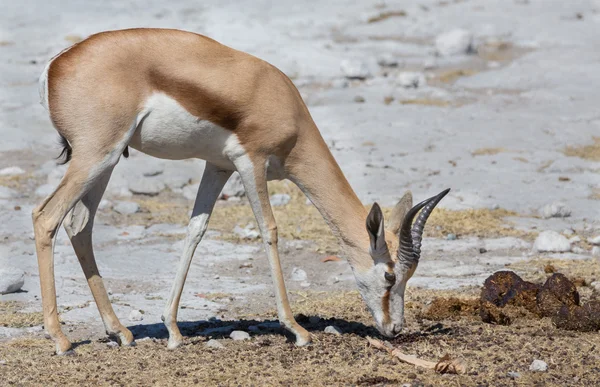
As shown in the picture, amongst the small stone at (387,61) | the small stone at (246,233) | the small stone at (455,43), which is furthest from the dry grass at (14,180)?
the small stone at (455,43)

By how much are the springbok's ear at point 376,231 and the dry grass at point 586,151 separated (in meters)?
8.91

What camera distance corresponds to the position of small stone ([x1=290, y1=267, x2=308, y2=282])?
405 inches

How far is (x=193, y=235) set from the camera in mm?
7609

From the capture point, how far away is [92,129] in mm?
6695

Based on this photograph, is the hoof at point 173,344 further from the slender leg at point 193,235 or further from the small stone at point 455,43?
the small stone at point 455,43

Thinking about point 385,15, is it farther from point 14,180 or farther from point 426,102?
point 14,180

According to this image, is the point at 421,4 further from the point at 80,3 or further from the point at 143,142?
the point at 143,142

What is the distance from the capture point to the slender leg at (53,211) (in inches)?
264

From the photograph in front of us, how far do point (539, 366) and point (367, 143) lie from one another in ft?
32.1

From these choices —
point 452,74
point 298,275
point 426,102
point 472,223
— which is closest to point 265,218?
point 298,275

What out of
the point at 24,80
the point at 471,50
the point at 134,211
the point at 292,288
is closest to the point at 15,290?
the point at 292,288

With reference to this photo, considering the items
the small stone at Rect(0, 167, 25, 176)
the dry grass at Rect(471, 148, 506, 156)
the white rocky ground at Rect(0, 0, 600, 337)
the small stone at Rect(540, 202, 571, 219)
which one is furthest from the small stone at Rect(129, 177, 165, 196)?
the small stone at Rect(540, 202, 571, 219)

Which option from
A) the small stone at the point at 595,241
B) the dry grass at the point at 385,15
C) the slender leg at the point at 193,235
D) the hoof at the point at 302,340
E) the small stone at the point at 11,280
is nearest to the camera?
the hoof at the point at 302,340

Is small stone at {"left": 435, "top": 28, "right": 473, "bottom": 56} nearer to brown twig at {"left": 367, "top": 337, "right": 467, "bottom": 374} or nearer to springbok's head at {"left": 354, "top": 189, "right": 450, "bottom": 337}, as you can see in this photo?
springbok's head at {"left": 354, "top": 189, "right": 450, "bottom": 337}
